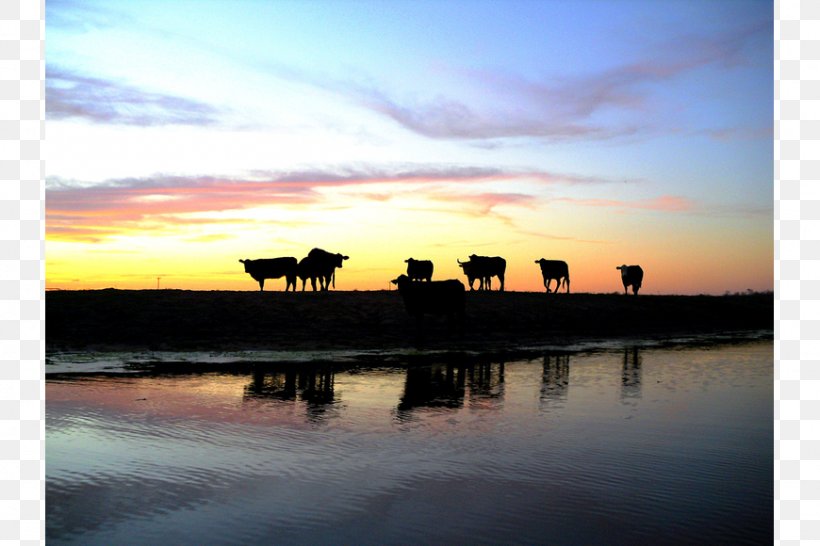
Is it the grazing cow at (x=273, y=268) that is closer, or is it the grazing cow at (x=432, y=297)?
the grazing cow at (x=432, y=297)

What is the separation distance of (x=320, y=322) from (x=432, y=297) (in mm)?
4188

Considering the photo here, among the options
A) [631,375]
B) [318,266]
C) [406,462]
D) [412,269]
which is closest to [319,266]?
[318,266]

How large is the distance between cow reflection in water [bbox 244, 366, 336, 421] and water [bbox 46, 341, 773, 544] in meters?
0.08

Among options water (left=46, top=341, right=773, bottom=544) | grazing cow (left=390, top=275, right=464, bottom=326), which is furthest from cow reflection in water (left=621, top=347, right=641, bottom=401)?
grazing cow (left=390, top=275, right=464, bottom=326)

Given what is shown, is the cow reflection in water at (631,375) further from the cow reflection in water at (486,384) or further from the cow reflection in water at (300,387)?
the cow reflection in water at (300,387)

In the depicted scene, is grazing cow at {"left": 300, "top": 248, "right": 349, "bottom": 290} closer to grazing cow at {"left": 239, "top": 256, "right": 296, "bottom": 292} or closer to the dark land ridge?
grazing cow at {"left": 239, "top": 256, "right": 296, "bottom": 292}

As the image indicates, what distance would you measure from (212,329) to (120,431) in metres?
15.7

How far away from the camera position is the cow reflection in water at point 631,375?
52.6 feet

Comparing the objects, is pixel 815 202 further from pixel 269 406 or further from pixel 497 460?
pixel 269 406

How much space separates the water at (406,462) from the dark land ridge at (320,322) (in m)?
8.41

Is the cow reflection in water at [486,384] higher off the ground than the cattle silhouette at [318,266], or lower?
lower

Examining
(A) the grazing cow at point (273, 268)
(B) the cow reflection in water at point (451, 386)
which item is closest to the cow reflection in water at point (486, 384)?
(B) the cow reflection in water at point (451, 386)

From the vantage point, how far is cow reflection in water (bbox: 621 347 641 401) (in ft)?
52.6

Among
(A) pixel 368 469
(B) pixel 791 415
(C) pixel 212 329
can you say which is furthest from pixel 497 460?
(C) pixel 212 329
